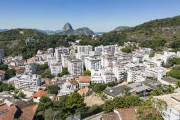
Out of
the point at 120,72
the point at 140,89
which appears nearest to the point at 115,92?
the point at 140,89

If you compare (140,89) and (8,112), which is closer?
(8,112)

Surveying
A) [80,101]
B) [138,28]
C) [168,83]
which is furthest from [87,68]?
[138,28]

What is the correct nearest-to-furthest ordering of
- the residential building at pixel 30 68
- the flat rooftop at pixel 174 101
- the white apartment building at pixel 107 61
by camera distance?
the flat rooftop at pixel 174 101 < the white apartment building at pixel 107 61 < the residential building at pixel 30 68

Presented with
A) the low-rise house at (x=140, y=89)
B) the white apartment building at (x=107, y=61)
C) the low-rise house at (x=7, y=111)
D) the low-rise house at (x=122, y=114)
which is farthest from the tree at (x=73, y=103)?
the white apartment building at (x=107, y=61)

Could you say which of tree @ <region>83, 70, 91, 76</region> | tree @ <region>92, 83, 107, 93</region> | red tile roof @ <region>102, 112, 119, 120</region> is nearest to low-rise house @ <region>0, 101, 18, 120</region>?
red tile roof @ <region>102, 112, 119, 120</region>

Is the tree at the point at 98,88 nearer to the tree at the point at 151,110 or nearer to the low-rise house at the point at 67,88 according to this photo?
the low-rise house at the point at 67,88

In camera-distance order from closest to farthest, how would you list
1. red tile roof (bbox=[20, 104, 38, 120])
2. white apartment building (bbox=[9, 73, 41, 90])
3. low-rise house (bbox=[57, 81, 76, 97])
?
red tile roof (bbox=[20, 104, 38, 120]) → low-rise house (bbox=[57, 81, 76, 97]) → white apartment building (bbox=[9, 73, 41, 90])

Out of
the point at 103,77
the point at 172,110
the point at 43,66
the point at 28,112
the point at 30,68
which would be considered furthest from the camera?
the point at 43,66

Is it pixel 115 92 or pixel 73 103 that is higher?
pixel 73 103

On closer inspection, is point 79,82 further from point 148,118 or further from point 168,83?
point 148,118

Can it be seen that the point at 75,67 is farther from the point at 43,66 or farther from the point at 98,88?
the point at 98,88

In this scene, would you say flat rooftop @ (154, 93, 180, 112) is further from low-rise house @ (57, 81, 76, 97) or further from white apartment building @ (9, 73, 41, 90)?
white apartment building @ (9, 73, 41, 90)
